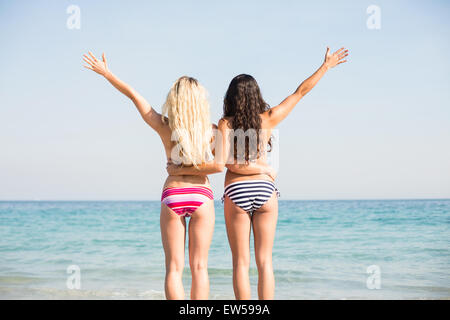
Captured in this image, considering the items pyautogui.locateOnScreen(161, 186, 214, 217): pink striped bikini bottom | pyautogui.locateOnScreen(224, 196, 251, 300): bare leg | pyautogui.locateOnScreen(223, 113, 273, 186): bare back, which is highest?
pyautogui.locateOnScreen(223, 113, 273, 186): bare back

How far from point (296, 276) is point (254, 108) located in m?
5.27

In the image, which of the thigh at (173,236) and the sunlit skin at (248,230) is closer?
the thigh at (173,236)

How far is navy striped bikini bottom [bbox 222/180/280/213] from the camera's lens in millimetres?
3520

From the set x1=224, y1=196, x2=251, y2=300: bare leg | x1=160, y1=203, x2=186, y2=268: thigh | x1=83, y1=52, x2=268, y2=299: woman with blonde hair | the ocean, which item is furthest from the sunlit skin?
the ocean

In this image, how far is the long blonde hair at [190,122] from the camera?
134 inches

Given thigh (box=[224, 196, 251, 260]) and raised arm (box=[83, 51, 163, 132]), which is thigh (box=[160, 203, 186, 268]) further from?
raised arm (box=[83, 51, 163, 132])

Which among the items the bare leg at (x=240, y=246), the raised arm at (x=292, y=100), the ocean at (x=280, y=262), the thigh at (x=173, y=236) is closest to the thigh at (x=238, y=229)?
the bare leg at (x=240, y=246)

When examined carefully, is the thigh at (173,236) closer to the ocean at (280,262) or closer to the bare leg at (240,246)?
the bare leg at (240,246)

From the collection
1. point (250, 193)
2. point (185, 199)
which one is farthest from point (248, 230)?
point (185, 199)

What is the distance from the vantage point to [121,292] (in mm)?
7086

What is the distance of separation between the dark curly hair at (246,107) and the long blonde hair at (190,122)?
0.76 ft

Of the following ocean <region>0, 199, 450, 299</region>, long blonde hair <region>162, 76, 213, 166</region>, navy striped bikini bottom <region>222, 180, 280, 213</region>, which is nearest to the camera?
long blonde hair <region>162, 76, 213, 166</region>

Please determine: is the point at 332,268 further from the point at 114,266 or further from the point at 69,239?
the point at 69,239

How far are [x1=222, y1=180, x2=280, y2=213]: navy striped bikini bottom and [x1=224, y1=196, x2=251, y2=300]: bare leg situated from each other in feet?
0.16
